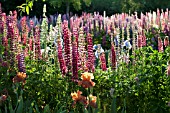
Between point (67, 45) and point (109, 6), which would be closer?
point (67, 45)

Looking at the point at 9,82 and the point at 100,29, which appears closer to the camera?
the point at 9,82

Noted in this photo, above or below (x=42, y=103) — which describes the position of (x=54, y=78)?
above

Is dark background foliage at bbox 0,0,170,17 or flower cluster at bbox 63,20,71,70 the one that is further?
dark background foliage at bbox 0,0,170,17

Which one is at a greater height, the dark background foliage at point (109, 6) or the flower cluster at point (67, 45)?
the dark background foliage at point (109, 6)

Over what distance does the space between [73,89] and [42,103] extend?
529 millimetres

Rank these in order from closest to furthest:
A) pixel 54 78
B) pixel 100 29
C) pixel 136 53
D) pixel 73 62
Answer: pixel 73 62
pixel 54 78
pixel 136 53
pixel 100 29

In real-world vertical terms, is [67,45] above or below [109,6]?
below

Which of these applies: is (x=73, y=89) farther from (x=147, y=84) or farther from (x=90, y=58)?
(x=147, y=84)

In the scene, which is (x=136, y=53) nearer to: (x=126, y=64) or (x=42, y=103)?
(x=126, y=64)

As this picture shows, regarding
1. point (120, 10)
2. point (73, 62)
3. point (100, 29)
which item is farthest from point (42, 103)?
point (120, 10)

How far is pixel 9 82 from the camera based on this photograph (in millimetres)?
5613

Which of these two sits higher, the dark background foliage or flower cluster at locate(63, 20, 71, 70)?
the dark background foliage

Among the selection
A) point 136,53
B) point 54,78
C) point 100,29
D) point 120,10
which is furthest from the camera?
point 120,10

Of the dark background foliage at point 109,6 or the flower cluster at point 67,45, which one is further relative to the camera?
the dark background foliage at point 109,6
